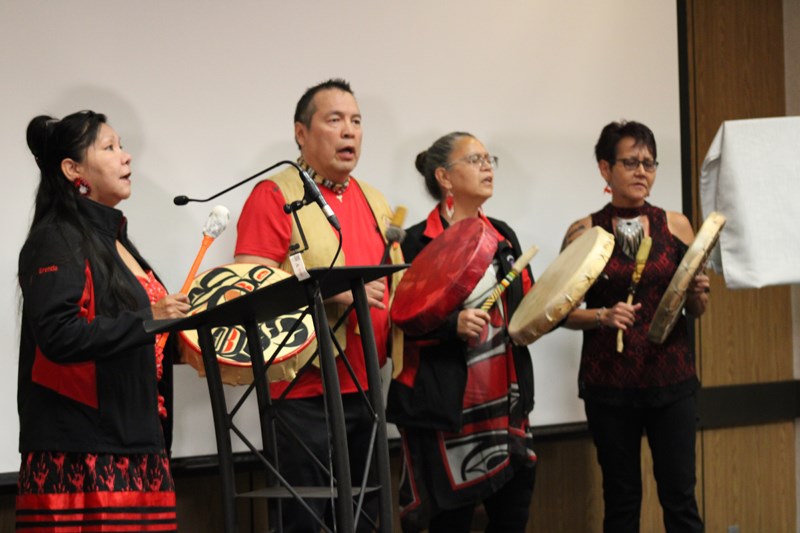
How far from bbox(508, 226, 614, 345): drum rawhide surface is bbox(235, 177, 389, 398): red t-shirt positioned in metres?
0.41

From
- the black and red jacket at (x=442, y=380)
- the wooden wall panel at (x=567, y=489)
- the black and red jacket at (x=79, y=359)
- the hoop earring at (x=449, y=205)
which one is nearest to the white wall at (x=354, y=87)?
the wooden wall panel at (x=567, y=489)

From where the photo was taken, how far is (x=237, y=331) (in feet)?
8.30

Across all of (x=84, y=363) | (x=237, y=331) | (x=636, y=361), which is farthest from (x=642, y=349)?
(x=84, y=363)

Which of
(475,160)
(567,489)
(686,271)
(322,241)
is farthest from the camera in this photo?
(567,489)

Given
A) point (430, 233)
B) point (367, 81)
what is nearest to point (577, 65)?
point (367, 81)

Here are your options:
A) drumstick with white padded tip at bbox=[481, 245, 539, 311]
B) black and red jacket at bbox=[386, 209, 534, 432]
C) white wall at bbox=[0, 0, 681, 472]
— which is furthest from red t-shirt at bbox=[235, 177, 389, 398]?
white wall at bbox=[0, 0, 681, 472]

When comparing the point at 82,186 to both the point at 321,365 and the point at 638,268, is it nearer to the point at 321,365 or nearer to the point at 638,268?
the point at 321,365

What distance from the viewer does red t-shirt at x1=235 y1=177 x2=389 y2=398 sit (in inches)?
111

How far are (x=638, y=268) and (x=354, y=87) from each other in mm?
1136

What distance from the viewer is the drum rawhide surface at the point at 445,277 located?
287cm

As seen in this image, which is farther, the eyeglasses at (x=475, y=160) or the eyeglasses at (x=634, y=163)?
the eyeglasses at (x=634, y=163)

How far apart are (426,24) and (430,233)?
909mm

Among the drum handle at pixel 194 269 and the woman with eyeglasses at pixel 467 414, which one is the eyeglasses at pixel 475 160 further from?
the drum handle at pixel 194 269

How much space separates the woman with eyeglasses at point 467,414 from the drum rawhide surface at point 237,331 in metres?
0.52
